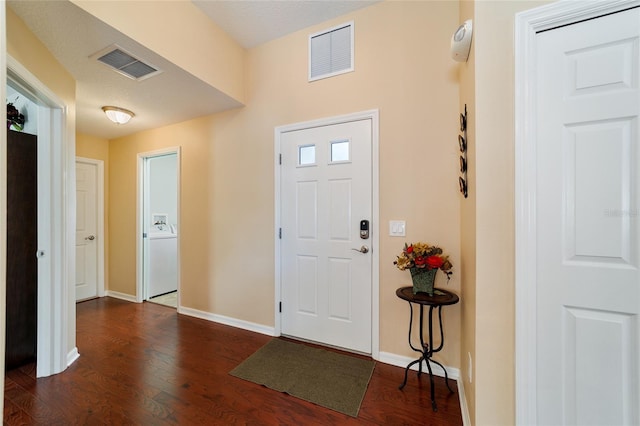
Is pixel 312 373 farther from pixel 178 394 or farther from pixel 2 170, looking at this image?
pixel 2 170

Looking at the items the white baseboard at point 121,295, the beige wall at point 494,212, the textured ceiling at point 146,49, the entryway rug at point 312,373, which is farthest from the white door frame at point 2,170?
the white baseboard at point 121,295

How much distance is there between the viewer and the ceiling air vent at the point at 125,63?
1.88 m

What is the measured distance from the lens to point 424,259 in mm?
1738

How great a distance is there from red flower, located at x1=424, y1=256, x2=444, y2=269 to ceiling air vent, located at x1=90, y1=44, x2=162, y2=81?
2.56 metres

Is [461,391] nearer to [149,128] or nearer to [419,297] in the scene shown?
[419,297]

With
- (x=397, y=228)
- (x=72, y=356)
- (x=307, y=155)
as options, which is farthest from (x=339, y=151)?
(x=72, y=356)

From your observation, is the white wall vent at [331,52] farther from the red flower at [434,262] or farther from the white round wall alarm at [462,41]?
the red flower at [434,262]

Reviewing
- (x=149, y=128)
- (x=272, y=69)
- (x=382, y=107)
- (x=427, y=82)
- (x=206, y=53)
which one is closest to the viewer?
(x=427, y=82)

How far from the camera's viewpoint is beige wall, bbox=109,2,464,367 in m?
1.93

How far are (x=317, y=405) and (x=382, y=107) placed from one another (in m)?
2.22

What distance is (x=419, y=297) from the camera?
170cm

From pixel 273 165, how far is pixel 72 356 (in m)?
2.34

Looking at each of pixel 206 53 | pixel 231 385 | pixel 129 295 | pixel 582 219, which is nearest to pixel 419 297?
pixel 582 219

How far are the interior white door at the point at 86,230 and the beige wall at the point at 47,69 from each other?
1949 millimetres
